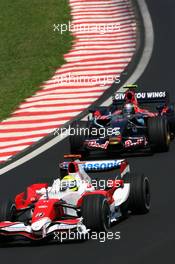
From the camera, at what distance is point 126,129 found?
20812 mm

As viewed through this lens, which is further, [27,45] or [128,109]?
[27,45]

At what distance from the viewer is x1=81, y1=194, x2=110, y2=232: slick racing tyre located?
14.4 m

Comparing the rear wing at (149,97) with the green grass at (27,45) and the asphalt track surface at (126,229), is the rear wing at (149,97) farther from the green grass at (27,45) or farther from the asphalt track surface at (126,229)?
the green grass at (27,45)

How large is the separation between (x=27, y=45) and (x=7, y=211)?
17063 mm

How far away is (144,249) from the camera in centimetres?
1369

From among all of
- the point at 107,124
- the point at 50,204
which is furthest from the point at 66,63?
the point at 50,204

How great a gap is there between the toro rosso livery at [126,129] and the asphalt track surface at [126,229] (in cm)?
37

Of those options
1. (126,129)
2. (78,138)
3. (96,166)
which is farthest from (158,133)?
(96,166)

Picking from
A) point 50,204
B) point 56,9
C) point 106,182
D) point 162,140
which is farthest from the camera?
point 56,9

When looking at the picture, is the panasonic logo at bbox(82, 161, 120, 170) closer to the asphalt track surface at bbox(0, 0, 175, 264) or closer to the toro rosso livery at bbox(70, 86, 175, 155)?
the asphalt track surface at bbox(0, 0, 175, 264)

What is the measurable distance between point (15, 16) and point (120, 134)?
15.2 meters

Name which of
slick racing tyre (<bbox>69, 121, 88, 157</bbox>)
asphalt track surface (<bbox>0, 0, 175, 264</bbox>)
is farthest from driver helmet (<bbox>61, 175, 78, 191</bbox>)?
slick racing tyre (<bbox>69, 121, 88, 157</bbox>)

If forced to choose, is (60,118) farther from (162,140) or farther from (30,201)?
(30,201)

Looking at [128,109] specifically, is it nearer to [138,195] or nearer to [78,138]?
[78,138]
